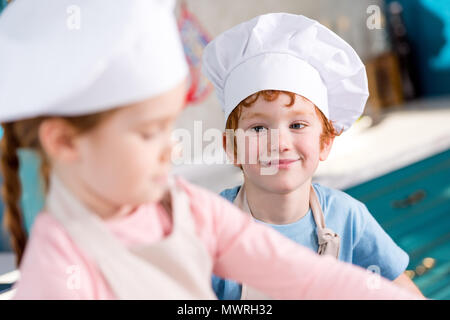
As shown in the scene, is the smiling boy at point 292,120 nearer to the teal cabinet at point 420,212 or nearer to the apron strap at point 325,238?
the apron strap at point 325,238

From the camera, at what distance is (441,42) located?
9.64 ft

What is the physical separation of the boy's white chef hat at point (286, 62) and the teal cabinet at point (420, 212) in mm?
1233

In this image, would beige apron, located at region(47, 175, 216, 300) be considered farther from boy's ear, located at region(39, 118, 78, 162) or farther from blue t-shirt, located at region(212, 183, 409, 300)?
blue t-shirt, located at region(212, 183, 409, 300)

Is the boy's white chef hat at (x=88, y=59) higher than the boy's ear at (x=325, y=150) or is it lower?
higher

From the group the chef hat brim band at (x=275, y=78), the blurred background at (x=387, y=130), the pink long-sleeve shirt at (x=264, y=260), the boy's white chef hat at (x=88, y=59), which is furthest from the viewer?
the blurred background at (x=387, y=130)

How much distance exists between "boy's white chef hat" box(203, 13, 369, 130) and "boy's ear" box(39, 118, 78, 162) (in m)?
0.31

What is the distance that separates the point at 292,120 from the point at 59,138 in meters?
0.35

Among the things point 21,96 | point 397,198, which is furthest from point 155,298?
point 397,198

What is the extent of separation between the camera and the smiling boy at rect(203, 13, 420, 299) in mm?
716

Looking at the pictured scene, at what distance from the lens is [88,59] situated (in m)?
0.41

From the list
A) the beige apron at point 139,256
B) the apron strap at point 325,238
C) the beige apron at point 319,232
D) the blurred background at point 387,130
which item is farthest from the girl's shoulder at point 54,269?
the blurred background at point 387,130

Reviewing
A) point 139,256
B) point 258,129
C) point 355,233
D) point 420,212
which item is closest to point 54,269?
point 139,256

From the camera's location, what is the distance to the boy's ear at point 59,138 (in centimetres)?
43
